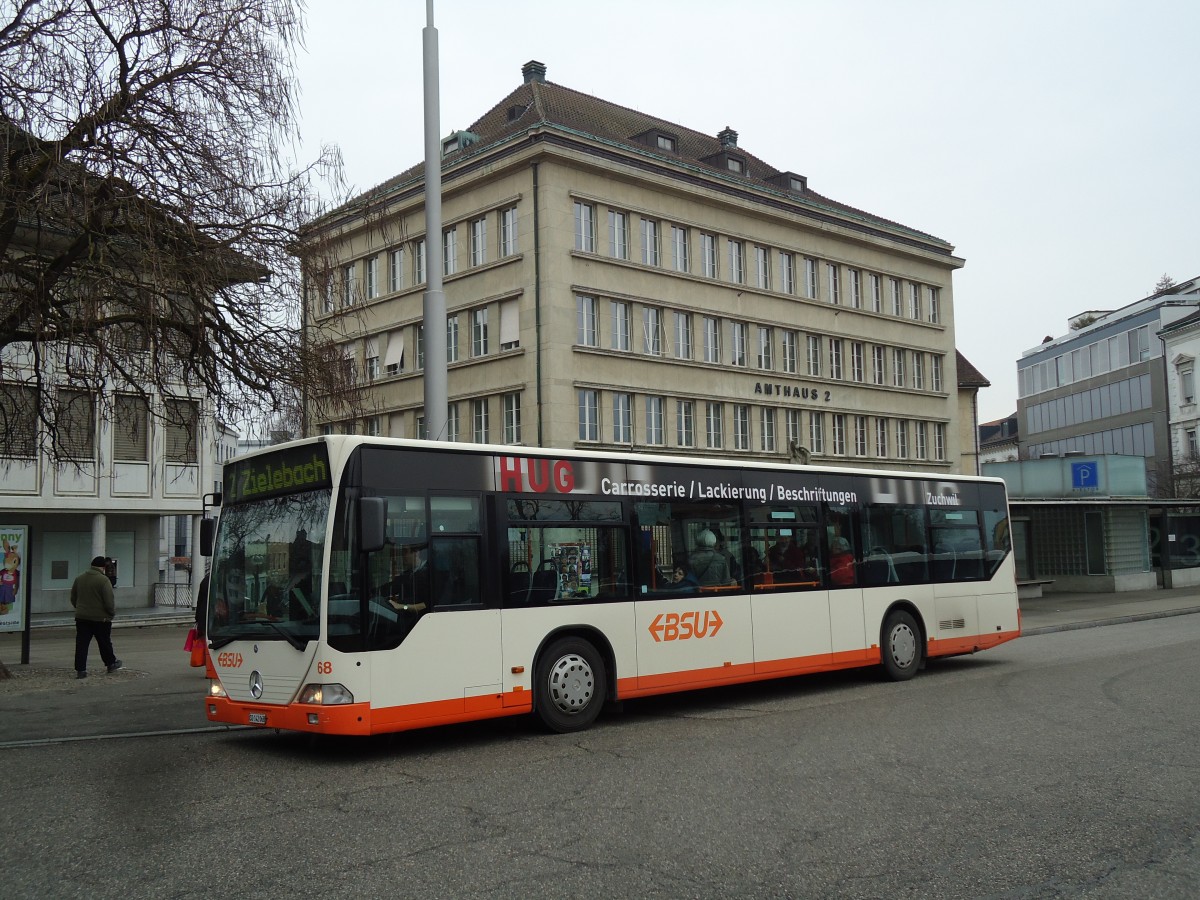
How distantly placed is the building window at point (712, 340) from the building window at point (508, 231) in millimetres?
8091

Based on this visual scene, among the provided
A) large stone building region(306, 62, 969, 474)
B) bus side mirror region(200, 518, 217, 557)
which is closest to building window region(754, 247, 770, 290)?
large stone building region(306, 62, 969, 474)

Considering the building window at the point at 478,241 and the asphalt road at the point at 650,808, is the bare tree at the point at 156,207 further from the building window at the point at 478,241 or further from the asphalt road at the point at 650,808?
the building window at the point at 478,241

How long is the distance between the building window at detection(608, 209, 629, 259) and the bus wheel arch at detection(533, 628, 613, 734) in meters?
29.9

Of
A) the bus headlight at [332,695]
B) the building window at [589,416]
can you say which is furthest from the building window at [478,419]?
the bus headlight at [332,695]

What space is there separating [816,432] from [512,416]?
14.1m

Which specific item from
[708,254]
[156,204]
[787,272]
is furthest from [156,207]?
[787,272]

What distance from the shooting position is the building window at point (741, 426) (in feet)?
143

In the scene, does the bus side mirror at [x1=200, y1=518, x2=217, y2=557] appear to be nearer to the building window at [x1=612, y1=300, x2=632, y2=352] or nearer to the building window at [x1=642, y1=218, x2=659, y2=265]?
the building window at [x1=612, y1=300, x2=632, y2=352]

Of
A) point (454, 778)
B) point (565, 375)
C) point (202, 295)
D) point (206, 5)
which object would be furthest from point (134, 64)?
point (565, 375)

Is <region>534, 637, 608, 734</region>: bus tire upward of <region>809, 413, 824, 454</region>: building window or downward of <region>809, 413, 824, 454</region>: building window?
downward

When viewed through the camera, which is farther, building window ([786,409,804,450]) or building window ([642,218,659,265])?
building window ([786,409,804,450])

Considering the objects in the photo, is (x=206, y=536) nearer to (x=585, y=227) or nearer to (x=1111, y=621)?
(x=1111, y=621)

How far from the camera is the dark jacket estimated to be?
16344mm

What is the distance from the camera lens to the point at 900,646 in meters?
15.1
